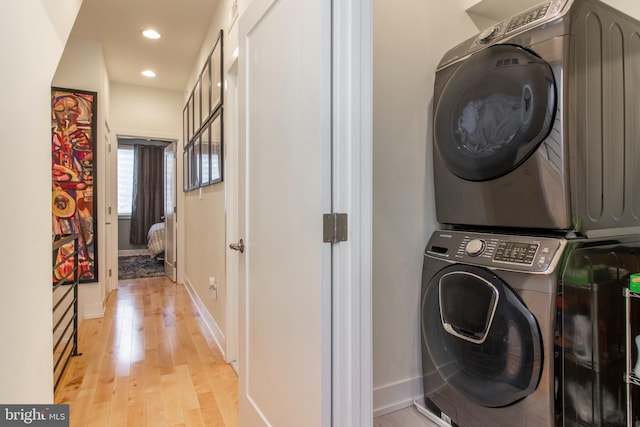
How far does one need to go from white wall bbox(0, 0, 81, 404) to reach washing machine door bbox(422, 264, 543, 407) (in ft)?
4.81

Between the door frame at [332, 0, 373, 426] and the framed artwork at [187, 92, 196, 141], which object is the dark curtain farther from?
the door frame at [332, 0, 373, 426]

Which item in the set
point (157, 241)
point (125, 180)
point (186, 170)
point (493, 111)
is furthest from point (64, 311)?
point (125, 180)

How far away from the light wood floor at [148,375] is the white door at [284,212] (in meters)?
0.47

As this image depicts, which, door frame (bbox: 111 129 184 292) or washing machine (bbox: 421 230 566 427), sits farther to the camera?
door frame (bbox: 111 129 184 292)

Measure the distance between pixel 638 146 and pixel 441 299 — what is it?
3.34 ft

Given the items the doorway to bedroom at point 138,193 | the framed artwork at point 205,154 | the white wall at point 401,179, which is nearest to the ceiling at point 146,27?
the framed artwork at point 205,154

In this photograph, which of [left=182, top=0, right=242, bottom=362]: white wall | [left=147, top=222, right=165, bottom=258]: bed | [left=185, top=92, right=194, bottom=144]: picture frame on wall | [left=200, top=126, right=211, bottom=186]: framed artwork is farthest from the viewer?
[left=147, top=222, right=165, bottom=258]: bed

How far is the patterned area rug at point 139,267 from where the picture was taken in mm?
5618

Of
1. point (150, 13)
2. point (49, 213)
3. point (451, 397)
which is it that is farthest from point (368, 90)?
point (150, 13)

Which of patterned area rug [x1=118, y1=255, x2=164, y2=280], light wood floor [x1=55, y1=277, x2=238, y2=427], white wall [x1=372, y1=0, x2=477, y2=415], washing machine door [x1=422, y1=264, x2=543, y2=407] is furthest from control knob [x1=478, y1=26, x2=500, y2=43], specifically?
patterned area rug [x1=118, y1=255, x2=164, y2=280]

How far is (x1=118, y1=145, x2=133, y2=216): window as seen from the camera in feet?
25.3

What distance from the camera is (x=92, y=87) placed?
3.55 m

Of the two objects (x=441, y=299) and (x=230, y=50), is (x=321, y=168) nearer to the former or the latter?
(x=441, y=299)

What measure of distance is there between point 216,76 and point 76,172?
1.78 m
